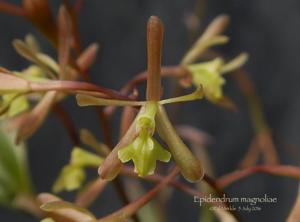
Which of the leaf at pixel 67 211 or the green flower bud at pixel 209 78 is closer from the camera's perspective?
the leaf at pixel 67 211

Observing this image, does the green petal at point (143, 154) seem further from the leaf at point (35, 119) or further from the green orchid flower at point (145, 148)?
the leaf at point (35, 119)

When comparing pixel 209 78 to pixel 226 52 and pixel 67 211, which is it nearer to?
pixel 67 211

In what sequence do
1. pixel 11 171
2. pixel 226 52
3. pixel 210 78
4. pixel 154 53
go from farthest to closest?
pixel 226 52
pixel 11 171
pixel 210 78
pixel 154 53

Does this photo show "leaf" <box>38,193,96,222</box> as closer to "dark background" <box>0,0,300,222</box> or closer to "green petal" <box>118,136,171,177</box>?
"green petal" <box>118,136,171,177</box>

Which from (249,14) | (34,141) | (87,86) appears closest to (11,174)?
(87,86)

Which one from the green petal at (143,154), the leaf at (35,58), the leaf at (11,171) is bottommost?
the leaf at (11,171)

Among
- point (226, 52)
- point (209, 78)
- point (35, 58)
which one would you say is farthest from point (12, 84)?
point (226, 52)

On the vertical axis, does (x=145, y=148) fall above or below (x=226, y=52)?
below

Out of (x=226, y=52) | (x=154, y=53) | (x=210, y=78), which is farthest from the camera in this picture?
(x=226, y=52)

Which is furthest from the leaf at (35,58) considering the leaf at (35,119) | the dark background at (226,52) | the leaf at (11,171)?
the dark background at (226,52)
